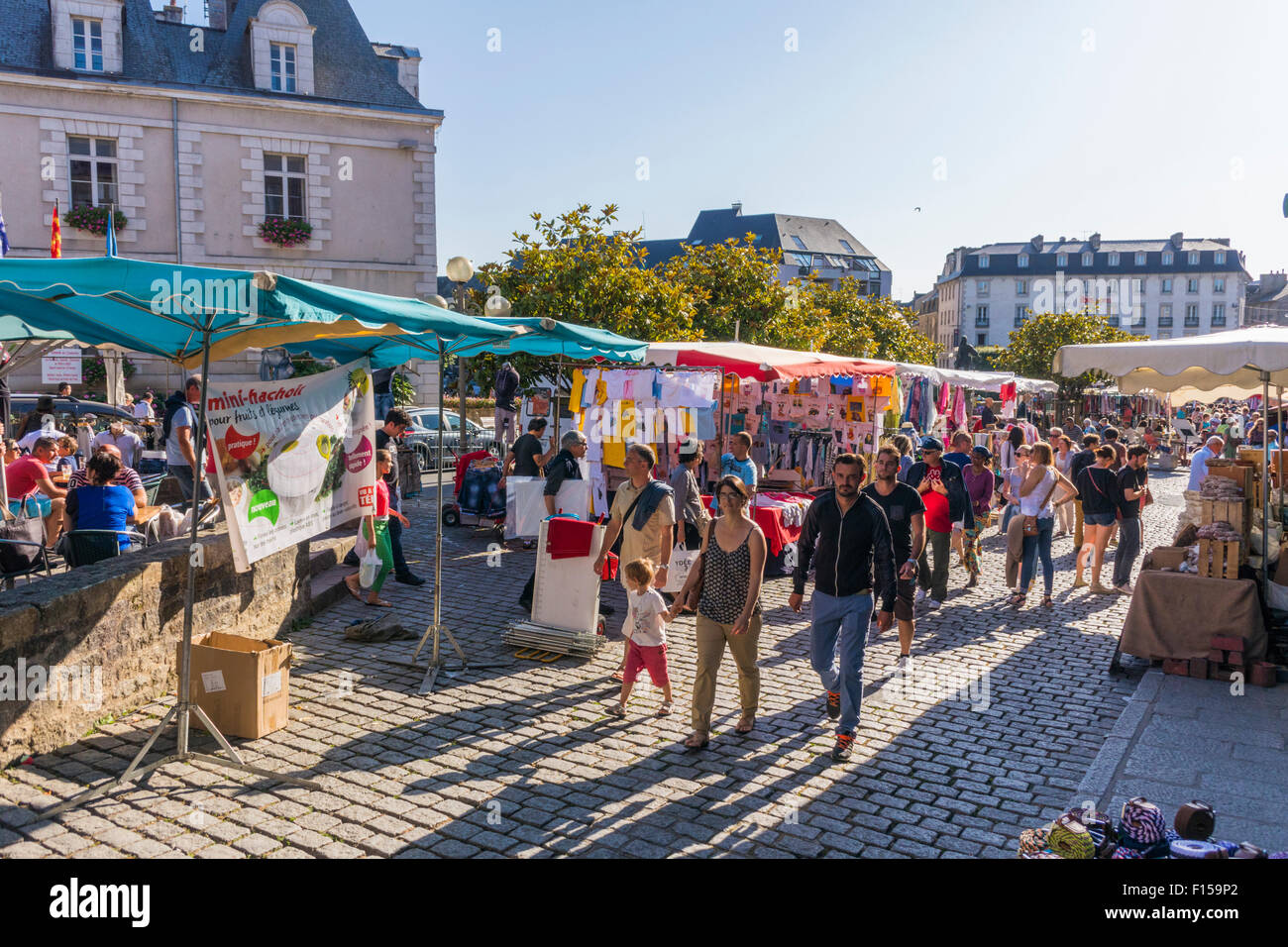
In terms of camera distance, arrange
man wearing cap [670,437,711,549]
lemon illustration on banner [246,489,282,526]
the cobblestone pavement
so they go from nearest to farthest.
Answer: the cobblestone pavement, lemon illustration on banner [246,489,282,526], man wearing cap [670,437,711,549]

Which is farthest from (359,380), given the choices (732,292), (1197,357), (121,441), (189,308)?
(732,292)

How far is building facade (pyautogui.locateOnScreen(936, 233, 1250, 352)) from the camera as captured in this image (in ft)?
317

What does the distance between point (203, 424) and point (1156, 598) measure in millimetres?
7281

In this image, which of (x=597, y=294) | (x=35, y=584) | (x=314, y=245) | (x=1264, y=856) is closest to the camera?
(x=1264, y=856)

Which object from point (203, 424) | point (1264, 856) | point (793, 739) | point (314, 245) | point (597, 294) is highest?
point (314, 245)

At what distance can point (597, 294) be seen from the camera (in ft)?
50.8

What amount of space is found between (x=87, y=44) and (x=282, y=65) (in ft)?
15.1

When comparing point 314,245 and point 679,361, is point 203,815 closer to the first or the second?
point 679,361

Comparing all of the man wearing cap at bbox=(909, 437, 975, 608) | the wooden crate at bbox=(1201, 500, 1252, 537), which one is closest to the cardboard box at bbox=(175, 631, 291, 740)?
the man wearing cap at bbox=(909, 437, 975, 608)

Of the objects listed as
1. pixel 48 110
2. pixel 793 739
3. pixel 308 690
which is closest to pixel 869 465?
pixel 793 739

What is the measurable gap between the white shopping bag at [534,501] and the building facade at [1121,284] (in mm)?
92327

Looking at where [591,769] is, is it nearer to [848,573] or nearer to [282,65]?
[848,573]

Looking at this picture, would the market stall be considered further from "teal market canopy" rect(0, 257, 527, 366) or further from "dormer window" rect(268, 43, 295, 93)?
"dormer window" rect(268, 43, 295, 93)

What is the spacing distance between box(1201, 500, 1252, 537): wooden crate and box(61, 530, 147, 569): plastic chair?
9.19 m
